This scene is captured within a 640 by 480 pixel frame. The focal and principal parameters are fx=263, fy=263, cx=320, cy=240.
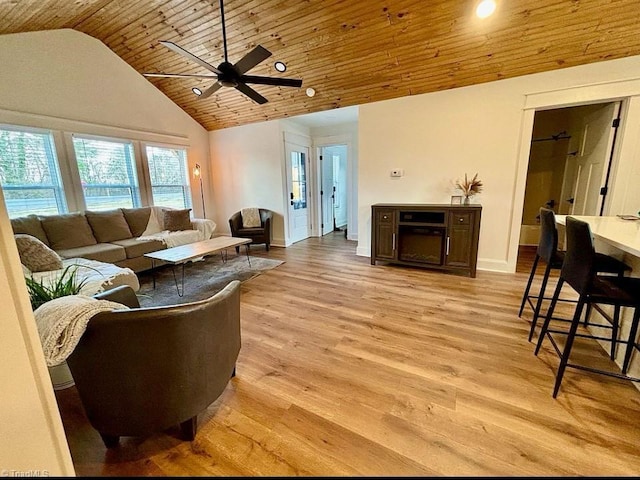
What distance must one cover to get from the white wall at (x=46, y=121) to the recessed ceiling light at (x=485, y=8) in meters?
3.51

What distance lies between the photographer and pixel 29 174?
345cm

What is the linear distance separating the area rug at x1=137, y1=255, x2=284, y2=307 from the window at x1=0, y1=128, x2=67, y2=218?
1.56 m

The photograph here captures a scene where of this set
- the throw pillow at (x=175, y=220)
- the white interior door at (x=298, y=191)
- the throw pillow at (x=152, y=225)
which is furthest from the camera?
the white interior door at (x=298, y=191)

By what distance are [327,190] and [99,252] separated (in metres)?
4.60

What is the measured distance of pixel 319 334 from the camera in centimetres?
225

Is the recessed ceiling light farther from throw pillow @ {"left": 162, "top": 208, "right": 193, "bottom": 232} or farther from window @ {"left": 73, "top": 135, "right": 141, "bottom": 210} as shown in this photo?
window @ {"left": 73, "top": 135, "right": 141, "bottom": 210}

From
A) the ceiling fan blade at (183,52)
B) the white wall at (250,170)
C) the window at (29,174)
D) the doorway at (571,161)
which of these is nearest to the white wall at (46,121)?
the window at (29,174)

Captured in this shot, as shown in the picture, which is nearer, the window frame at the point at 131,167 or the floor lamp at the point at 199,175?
the window frame at the point at 131,167

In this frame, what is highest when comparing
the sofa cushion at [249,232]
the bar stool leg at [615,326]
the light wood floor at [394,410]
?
the sofa cushion at [249,232]

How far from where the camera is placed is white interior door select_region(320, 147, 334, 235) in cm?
624

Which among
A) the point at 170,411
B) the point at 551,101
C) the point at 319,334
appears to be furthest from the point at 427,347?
the point at 551,101

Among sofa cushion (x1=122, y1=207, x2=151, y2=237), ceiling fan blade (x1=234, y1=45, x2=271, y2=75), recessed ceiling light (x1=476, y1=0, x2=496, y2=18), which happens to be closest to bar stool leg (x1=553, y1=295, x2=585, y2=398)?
recessed ceiling light (x1=476, y1=0, x2=496, y2=18)

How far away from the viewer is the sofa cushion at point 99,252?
3232mm

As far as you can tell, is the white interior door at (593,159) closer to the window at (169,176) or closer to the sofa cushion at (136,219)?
the sofa cushion at (136,219)
